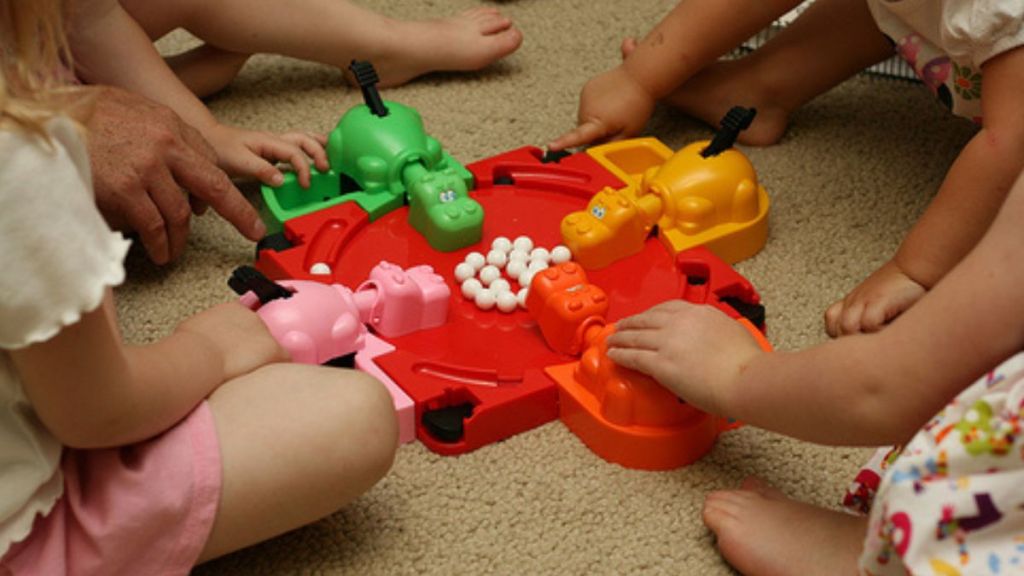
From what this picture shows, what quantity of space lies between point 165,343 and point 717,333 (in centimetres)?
35

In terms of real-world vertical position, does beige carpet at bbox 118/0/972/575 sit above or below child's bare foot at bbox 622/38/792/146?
below

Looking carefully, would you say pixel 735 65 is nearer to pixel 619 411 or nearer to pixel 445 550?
pixel 619 411

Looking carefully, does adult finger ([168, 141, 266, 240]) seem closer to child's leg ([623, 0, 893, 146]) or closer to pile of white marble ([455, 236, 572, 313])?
pile of white marble ([455, 236, 572, 313])

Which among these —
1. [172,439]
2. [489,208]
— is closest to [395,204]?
[489,208]

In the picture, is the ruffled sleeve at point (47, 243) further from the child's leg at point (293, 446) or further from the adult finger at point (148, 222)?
the adult finger at point (148, 222)

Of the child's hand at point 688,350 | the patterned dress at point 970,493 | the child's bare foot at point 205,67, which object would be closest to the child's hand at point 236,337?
the child's hand at point 688,350

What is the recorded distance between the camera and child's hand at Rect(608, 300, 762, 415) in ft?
2.76

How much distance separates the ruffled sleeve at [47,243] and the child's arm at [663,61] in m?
0.64

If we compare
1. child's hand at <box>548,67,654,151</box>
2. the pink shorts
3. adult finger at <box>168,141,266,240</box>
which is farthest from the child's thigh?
the pink shorts

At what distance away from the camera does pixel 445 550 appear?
2.78ft

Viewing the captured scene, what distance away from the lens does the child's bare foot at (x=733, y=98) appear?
1265 mm

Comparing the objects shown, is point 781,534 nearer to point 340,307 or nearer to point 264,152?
point 340,307

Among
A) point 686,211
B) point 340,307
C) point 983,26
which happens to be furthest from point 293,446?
point 983,26

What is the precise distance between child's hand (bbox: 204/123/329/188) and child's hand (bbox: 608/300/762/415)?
1.21ft
